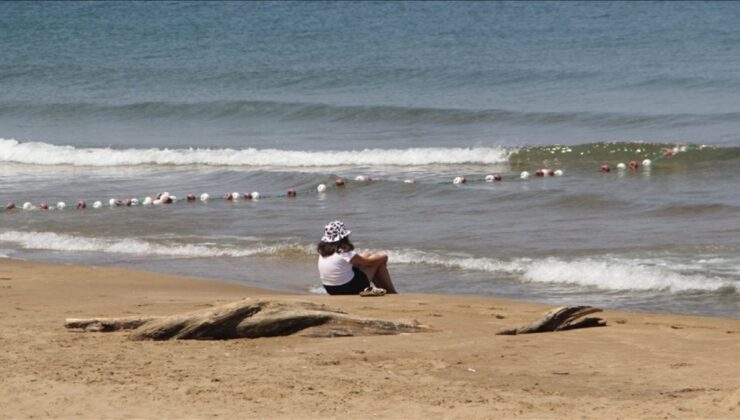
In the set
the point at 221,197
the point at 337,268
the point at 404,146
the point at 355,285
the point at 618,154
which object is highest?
the point at 404,146

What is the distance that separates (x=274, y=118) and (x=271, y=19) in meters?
23.5

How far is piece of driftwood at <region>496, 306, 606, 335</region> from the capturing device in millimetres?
9875

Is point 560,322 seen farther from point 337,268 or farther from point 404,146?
point 404,146

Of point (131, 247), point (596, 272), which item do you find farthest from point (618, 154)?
point (596, 272)

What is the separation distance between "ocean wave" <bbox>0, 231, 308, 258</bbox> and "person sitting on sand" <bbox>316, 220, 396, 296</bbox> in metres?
3.40

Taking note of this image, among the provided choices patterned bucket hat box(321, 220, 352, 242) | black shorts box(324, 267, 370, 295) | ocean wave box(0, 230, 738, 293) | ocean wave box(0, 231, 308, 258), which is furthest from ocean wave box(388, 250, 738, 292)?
patterned bucket hat box(321, 220, 352, 242)

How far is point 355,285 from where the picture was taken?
12.5 metres

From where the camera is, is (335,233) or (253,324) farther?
(335,233)

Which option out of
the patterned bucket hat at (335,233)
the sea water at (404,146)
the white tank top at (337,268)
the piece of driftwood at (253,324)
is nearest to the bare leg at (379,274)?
the white tank top at (337,268)

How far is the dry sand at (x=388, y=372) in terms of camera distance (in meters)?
7.59

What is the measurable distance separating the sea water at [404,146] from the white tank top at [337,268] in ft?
4.05

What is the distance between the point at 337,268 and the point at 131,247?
505 centimetres

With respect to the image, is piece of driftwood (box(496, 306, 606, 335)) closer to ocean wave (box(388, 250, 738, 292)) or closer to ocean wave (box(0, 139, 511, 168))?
ocean wave (box(388, 250, 738, 292))

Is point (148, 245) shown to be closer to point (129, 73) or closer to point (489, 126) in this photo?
point (489, 126)
